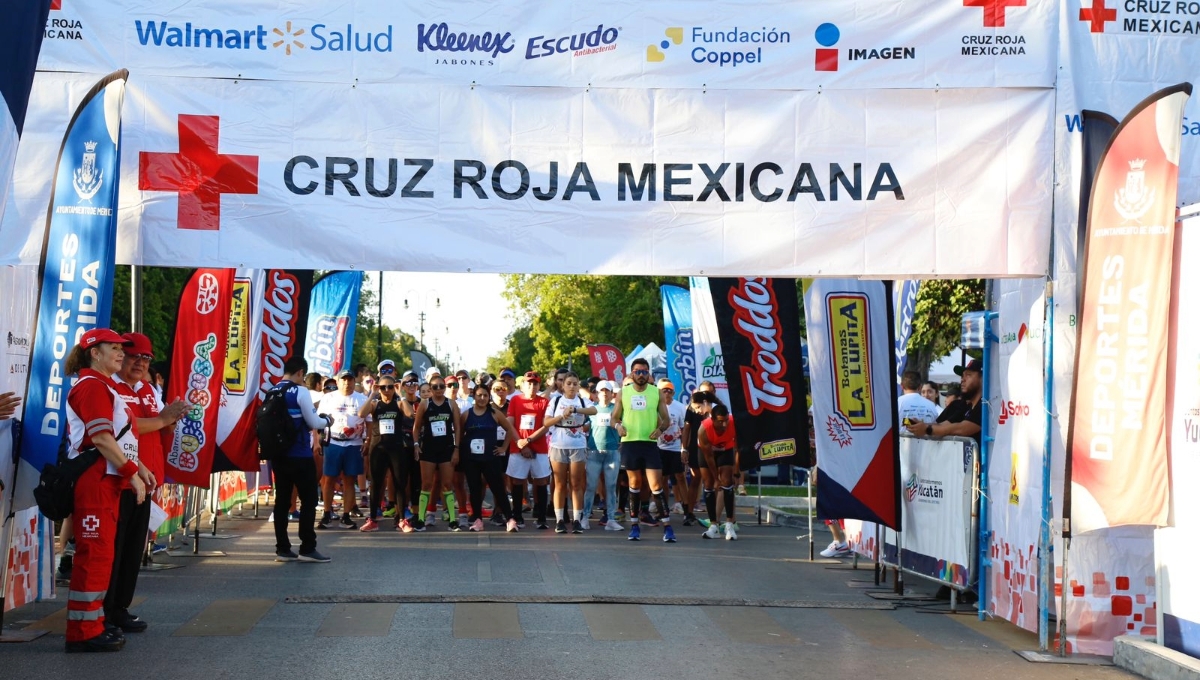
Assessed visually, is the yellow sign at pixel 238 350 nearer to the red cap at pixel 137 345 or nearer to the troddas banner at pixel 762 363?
the red cap at pixel 137 345

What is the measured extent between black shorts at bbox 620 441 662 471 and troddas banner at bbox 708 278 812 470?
2.63 metres

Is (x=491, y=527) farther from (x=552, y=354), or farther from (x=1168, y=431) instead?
(x=552, y=354)

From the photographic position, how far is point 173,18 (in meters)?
9.12

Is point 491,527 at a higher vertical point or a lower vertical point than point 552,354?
lower

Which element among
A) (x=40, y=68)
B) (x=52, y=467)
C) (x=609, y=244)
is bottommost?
(x=52, y=467)

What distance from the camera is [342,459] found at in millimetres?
17250

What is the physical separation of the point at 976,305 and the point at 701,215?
569 inches

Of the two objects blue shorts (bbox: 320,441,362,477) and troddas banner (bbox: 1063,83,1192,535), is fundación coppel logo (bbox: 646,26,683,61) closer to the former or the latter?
troddas banner (bbox: 1063,83,1192,535)

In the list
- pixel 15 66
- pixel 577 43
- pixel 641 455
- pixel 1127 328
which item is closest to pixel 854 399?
pixel 1127 328

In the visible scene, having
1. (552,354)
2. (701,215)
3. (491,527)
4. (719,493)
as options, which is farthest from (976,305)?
(552,354)

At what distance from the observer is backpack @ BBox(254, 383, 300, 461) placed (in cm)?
1309

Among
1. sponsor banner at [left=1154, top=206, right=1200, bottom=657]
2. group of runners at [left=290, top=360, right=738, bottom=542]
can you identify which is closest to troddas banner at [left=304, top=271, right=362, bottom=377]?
group of runners at [left=290, top=360, right=738, bottom=542]

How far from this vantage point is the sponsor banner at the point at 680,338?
23.7 m

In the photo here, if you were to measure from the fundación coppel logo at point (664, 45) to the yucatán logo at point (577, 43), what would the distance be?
0.84 feet
